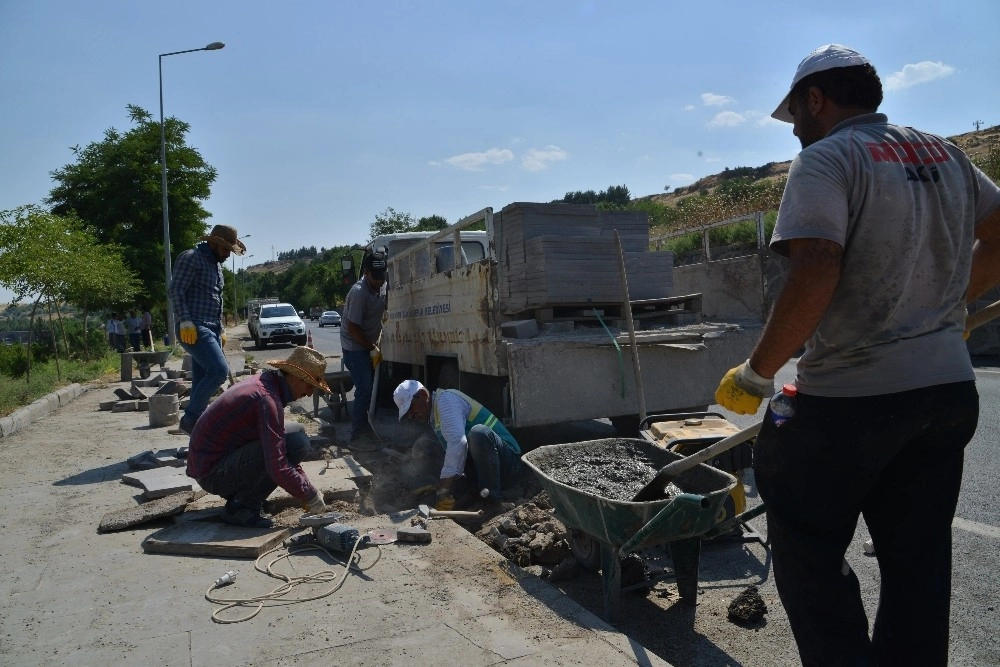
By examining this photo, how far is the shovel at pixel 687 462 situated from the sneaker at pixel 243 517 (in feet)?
7.76

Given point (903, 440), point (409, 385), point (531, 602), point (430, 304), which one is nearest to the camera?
point (903, 440)

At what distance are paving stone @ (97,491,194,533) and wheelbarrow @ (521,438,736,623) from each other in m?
2.36

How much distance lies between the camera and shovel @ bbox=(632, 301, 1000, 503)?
234 centimetres

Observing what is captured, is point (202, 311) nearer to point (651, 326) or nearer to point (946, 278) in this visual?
point (651, 326)

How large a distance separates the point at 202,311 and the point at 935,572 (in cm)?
601

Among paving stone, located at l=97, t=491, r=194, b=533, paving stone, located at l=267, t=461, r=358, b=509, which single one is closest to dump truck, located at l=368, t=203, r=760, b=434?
paving stone, located at l=267, t=461, r=358, b=509

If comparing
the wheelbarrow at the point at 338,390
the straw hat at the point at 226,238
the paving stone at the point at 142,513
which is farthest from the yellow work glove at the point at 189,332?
the wheelbarrow at the point at 338,390

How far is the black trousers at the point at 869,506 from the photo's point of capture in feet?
6.36

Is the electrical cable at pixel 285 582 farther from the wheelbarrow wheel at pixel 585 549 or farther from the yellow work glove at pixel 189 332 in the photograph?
the yellow work glove at pixel 189 332

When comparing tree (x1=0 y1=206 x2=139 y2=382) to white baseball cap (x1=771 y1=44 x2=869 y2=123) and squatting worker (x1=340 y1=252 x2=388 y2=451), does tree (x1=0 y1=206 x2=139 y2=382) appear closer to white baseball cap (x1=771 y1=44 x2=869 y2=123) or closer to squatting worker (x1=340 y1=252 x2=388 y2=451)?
squatting worker (x1=340 y1=252 x2=388 y2=451)

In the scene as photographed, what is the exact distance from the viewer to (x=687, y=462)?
2.82m

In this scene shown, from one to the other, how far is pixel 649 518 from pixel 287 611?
168 cm

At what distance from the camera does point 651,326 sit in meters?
6.47

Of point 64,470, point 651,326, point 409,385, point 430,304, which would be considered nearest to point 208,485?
point 409,385
